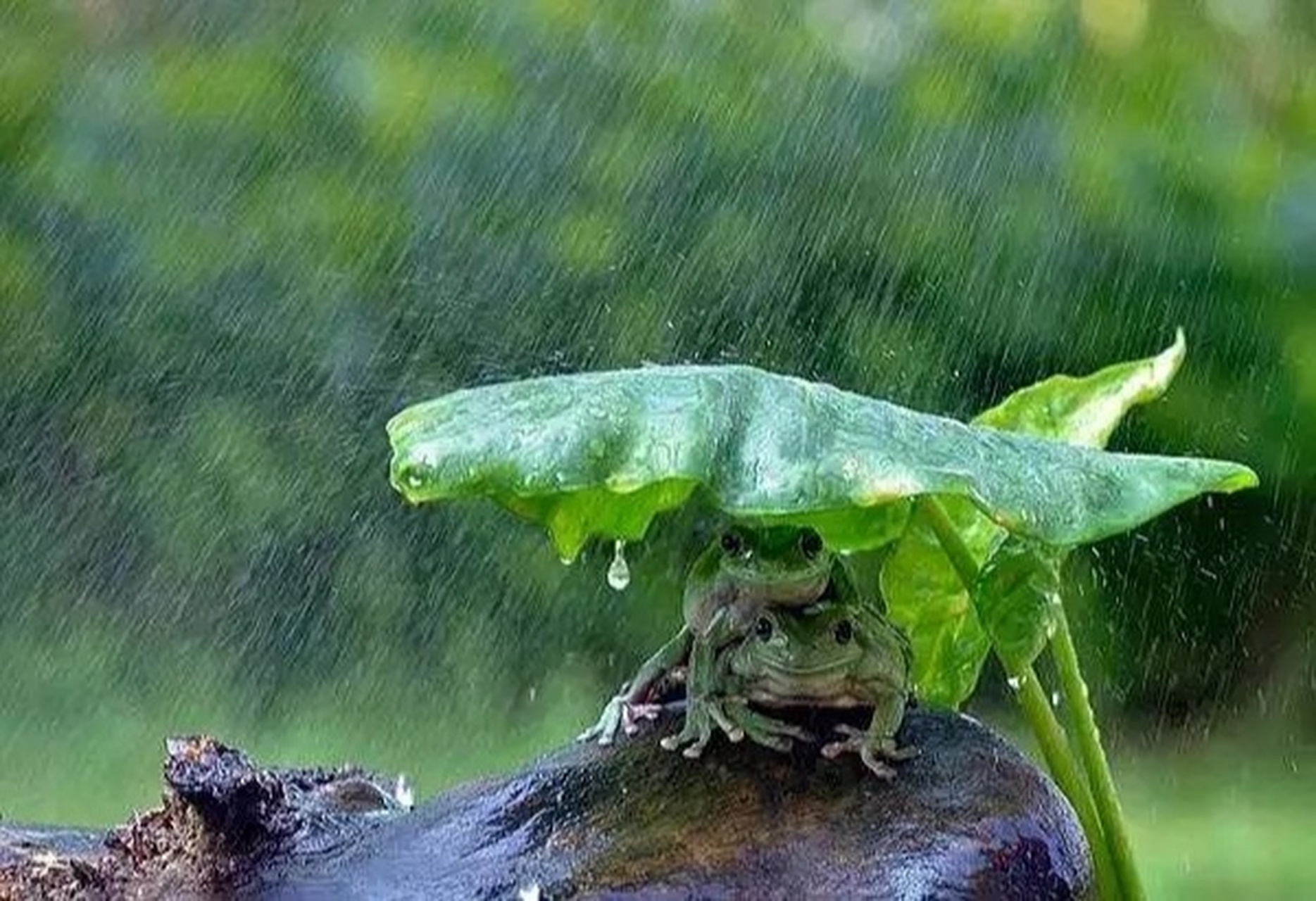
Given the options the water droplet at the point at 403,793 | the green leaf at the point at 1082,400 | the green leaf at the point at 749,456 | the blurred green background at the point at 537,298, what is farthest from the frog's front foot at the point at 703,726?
the blurred green background at the point at 537,298

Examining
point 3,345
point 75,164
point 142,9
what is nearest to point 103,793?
point 3,345

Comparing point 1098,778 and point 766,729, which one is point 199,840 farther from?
point 1098,778

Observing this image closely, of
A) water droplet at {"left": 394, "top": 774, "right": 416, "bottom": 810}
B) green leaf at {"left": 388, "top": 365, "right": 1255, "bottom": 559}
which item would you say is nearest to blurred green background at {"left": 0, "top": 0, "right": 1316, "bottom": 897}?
water droplet at {"left": 394, "top": 774, "right": 416, "bottom": 810}

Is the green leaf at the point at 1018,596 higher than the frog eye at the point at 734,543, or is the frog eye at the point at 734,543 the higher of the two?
the green leaf at the point at 1018,596

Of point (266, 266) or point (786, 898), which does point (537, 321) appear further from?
point (786, 898)

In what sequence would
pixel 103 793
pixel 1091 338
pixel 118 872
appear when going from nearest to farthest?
pixel 118 872, pixel 103 793, pixel 1091 338

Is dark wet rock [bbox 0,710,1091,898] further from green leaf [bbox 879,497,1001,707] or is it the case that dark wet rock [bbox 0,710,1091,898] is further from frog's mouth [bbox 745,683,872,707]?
green leaf [bbox 879,497,1001,707]

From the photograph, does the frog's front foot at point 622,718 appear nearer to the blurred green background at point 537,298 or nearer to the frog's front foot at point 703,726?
the frog's front foot at point 703,726
